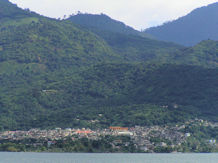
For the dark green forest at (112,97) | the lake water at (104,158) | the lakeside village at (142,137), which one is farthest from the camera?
the dark green forest at (112,97)

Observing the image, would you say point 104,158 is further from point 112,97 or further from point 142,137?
point 112,97

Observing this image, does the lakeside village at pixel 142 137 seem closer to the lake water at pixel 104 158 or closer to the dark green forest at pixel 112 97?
the lake water at pixel 104 158

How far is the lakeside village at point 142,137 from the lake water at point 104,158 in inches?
153

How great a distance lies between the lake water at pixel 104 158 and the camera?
92.2m

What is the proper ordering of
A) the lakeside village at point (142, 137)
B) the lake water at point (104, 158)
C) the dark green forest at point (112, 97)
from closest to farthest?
1. the lake water at point (104, 158)
2. the lakeside village at point (142, 137)
3. the dark green forest at point (112, 97)

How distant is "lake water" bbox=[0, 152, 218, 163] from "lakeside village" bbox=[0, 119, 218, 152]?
12.7ft

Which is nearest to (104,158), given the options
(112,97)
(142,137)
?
(142,137)

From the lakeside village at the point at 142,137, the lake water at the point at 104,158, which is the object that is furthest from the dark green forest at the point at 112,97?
the lake water at the point at 104,158

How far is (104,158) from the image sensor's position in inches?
3895

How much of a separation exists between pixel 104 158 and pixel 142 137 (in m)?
19.5

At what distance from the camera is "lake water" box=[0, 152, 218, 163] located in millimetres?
92250

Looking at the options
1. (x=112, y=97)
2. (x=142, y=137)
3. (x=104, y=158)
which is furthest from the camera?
(x=112, y=97)

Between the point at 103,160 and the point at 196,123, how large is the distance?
136ft

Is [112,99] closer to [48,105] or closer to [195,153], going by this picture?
[48,105]
